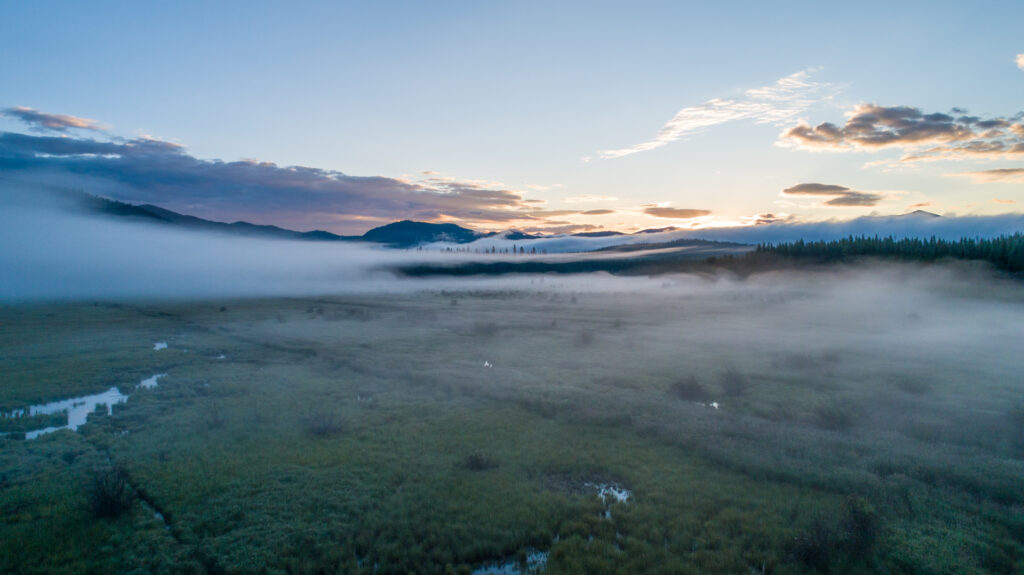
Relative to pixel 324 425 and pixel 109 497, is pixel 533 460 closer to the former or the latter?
pixel 324 425

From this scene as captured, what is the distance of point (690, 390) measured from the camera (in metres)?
23.1

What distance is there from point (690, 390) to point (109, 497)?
887 inches

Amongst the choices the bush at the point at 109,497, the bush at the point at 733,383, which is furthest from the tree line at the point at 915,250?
the bush at the point at 109,497

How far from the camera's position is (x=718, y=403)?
71.3ft

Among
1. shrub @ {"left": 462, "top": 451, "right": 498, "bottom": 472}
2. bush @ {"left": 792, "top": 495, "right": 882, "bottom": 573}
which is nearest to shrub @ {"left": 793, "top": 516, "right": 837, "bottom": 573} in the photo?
bush @ {"left": 792, "top": 495, "right": 882, "bottom": 573}

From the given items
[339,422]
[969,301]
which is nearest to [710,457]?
[339,422]

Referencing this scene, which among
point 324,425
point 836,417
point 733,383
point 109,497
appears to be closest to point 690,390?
point 733,383

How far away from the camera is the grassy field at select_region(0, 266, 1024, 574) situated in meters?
10.5

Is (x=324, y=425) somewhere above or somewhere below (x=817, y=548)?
below

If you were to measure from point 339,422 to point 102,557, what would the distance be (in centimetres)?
904

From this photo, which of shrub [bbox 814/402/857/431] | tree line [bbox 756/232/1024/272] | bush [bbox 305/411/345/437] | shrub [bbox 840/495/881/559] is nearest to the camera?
shrub [bbox 840/495/881/559]

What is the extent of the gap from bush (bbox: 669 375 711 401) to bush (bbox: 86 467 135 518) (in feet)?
70.4

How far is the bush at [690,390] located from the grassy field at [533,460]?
0.77 feet

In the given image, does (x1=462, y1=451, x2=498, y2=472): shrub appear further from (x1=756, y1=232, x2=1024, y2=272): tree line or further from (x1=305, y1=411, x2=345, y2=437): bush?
(x1=756, y1=232, x2=1024, y2=272): tree line
